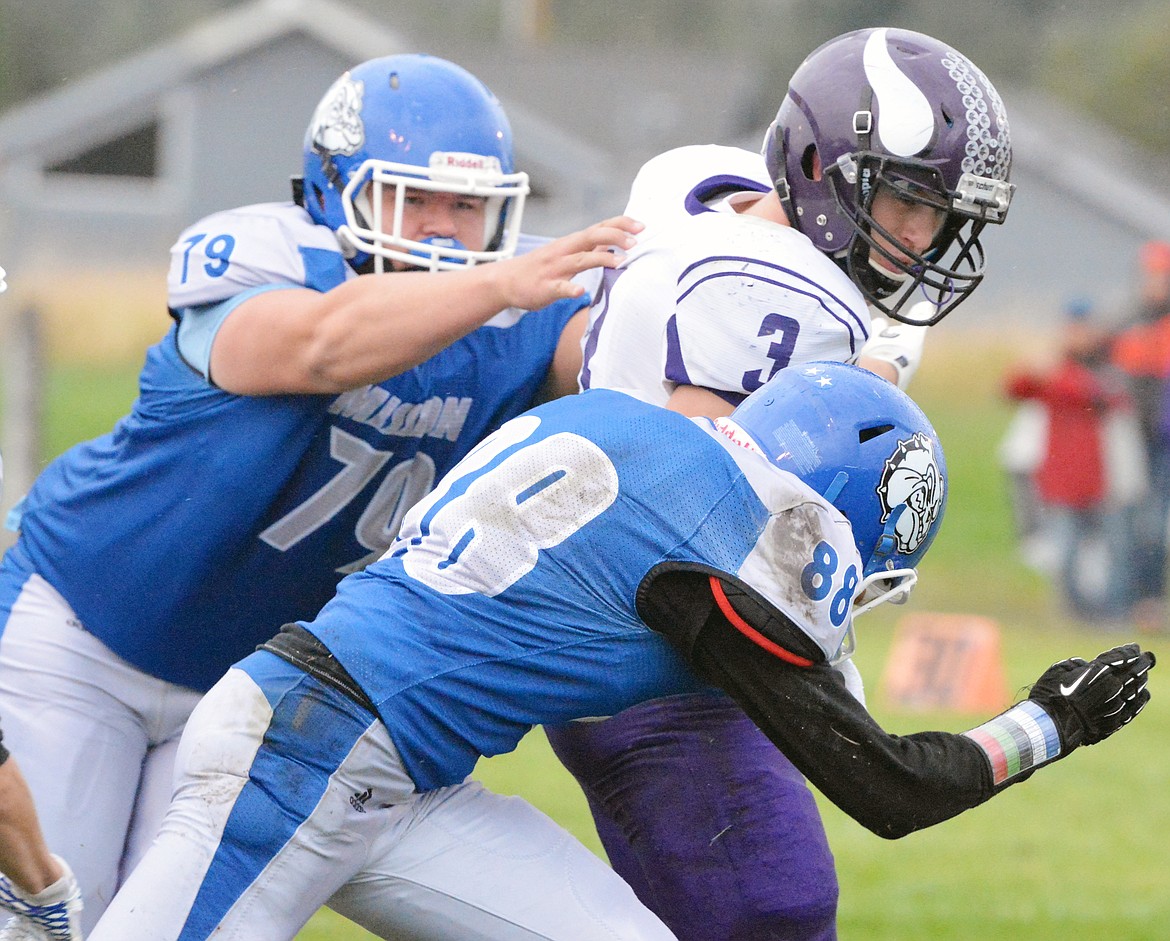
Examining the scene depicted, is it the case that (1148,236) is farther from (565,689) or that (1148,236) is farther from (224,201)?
(565,689)

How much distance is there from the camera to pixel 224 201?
88.2ft

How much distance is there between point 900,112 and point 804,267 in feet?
1.16

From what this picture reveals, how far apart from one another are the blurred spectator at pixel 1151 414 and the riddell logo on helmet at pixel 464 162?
7.91 m

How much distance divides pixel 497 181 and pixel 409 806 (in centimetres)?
138

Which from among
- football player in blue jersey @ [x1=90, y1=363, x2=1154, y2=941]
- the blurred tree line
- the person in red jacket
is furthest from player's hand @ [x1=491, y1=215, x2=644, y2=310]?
the blurred tree line

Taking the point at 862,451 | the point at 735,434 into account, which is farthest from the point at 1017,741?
the point at 735,434

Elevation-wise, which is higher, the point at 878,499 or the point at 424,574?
the point at 878,499

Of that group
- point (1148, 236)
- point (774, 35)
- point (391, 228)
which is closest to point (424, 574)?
point (391, 228)

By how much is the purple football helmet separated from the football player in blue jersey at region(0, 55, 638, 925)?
525mm

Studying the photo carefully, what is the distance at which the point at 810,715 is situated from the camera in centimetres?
255

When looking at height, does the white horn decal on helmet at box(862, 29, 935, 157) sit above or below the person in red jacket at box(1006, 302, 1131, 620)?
above

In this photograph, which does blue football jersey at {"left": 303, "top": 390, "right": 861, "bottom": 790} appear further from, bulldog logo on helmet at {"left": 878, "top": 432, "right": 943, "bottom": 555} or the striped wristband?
the striped wristband

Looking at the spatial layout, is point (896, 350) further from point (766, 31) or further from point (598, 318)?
point (766, 31)

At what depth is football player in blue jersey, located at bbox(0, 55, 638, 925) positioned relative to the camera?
11.0ft
